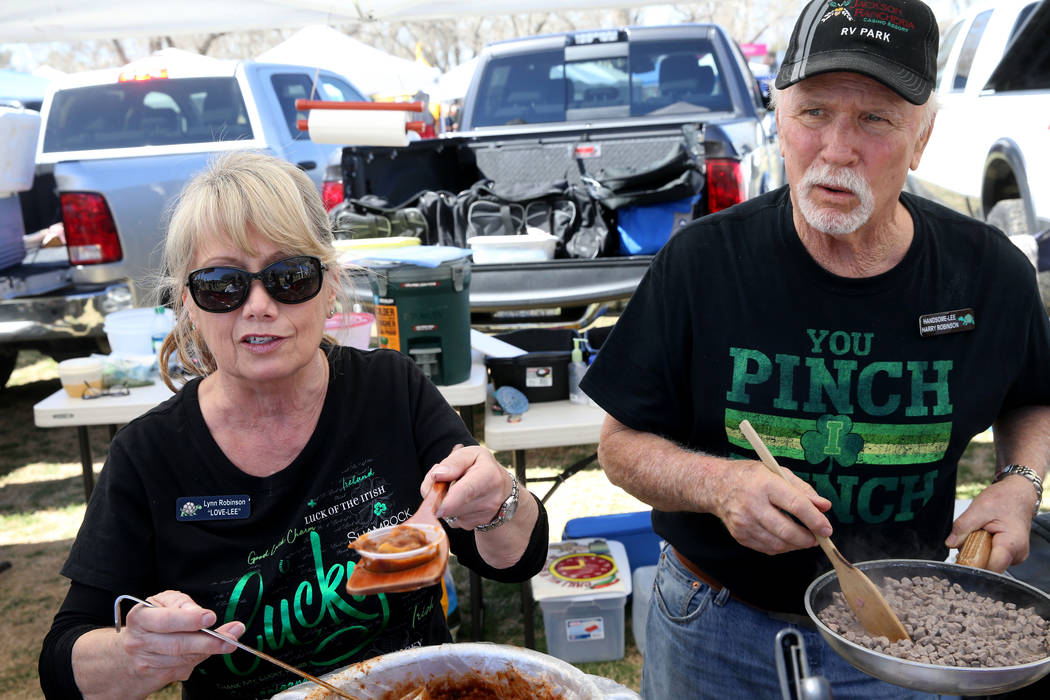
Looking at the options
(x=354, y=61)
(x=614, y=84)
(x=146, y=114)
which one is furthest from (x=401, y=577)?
(x=354, y=61)

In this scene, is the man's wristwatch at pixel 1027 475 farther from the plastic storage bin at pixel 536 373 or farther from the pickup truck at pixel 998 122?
the pickup truck at pixel 998 122

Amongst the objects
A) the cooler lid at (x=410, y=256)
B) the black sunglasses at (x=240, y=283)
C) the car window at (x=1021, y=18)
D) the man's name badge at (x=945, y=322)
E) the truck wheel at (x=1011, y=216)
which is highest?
the car window at (x=1021, y=18)

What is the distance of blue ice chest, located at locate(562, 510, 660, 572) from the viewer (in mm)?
3643

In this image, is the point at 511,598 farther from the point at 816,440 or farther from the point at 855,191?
the point at 855,191

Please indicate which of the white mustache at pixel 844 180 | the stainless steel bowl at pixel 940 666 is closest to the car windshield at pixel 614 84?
the white mustache at pixel 844 180

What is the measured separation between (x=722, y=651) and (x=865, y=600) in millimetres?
450

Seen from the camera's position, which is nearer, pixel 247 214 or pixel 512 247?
pixel 247 214

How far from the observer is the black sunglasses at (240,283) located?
5.33ft

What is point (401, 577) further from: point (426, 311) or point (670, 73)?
point (670, 73)

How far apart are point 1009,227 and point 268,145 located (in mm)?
5237

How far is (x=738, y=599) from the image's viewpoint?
174cm

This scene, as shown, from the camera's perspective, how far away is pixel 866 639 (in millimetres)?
1318

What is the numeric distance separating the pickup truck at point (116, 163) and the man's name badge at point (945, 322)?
368 cm

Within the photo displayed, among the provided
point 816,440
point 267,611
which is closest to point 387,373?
point 267,611
